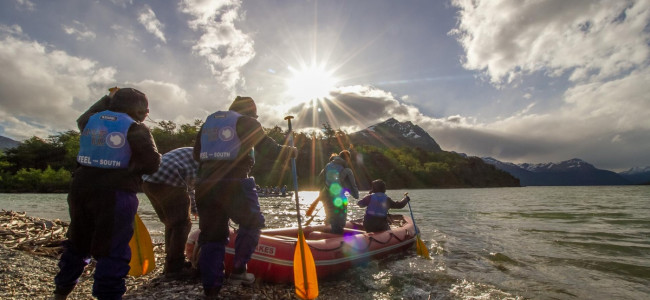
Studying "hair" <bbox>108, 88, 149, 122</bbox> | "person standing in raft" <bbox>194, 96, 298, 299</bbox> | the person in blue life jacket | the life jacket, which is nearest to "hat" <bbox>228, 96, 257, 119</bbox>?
"person standing in raft" <bbox>194, 96, 298, 299</bbox>

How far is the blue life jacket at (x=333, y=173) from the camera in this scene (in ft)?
24.6

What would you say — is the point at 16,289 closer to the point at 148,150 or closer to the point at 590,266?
the point at 148,150

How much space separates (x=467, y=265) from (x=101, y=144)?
748 centimetres

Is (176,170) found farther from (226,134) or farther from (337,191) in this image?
(337,191)

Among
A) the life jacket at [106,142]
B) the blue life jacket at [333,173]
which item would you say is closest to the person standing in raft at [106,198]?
the life jacket at [106,142]

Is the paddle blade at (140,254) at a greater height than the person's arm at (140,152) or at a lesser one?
lesser

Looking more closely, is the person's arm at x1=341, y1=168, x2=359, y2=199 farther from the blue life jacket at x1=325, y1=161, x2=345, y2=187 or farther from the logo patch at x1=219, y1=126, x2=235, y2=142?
the logo patch at x1=219, y1=126, x2=235, y2=142

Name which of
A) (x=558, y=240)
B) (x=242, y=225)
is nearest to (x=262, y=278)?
(x=242, y=225)

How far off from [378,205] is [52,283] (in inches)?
255

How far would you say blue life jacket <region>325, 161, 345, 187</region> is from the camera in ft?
24.6

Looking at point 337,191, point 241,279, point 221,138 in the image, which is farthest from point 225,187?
point 337,191

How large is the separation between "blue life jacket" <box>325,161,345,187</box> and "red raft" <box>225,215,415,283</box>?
4.10 ft

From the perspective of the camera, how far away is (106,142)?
2754 mm

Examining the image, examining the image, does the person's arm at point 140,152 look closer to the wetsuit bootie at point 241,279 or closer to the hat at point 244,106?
the hat at point 244,106
